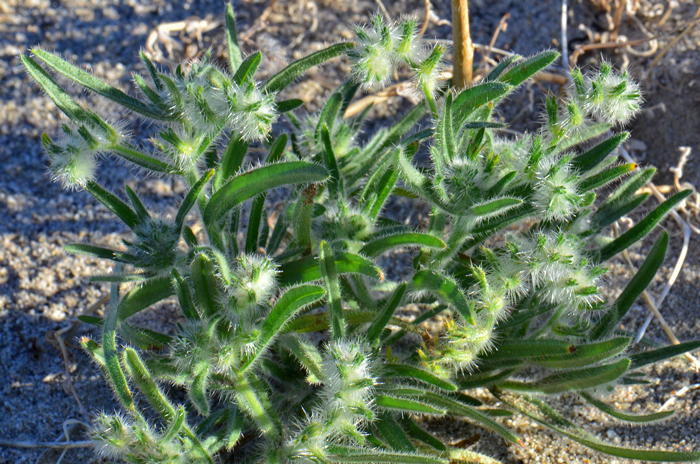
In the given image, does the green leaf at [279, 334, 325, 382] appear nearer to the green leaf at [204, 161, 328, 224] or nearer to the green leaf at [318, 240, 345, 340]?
the green leaf at [318, 240, 345, 340]

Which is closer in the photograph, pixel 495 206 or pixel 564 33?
pixel 495 206

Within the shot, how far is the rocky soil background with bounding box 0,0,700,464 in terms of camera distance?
234 cm

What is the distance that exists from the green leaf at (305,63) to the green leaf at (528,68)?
1.75 ft

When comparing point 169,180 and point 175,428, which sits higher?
point 169,180

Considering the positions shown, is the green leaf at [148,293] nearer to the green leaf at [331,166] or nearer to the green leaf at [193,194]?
the green leaf at [193,194]

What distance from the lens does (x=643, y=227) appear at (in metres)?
2.09

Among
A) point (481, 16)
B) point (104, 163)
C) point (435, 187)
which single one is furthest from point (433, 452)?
point (481, 16)

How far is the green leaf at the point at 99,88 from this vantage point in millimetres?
1912

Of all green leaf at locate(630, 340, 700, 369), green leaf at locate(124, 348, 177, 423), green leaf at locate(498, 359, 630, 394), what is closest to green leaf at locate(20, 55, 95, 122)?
green leaf at locate(124, 348, 177, 423)

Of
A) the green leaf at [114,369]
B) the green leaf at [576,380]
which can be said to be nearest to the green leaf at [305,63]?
the green leaf at [114,369]

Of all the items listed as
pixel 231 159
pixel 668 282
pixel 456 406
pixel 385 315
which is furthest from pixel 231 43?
pixel 668 282

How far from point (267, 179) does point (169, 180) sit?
4.64 ft

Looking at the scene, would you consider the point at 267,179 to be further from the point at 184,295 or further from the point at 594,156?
the point at 594,156

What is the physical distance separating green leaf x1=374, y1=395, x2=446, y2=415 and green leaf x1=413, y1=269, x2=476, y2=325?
0.27m
